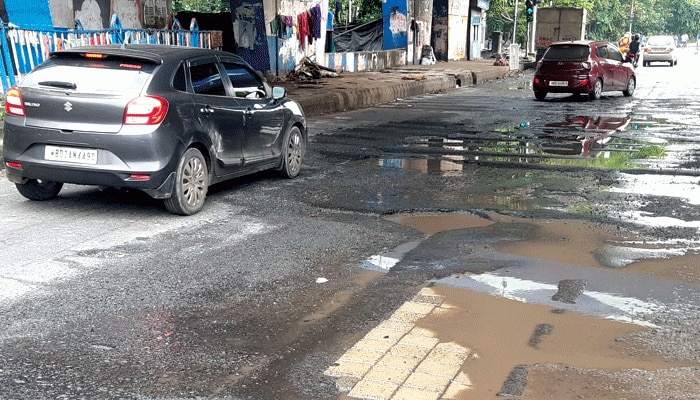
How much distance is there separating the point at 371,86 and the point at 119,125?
1622 cm

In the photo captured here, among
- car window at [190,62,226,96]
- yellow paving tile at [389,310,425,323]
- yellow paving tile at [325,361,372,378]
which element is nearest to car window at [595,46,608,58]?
car window at [190,62,226,96]

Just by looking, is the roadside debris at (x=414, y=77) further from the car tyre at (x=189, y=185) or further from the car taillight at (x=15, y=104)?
the car taillight at (x=15, y=104)

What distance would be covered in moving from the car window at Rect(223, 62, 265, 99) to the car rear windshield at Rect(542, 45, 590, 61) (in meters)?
15.6

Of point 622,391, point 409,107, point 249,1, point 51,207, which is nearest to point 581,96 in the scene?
point 409,107

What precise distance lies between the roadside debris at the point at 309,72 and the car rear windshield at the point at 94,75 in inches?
667

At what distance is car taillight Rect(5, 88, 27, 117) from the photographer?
7.36m

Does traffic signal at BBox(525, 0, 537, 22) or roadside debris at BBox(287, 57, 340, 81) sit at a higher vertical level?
traffic signal at BBox(525, 0, 537, 22)

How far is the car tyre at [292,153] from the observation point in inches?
376

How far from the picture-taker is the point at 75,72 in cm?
736

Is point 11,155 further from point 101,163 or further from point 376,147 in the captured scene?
point 376,147

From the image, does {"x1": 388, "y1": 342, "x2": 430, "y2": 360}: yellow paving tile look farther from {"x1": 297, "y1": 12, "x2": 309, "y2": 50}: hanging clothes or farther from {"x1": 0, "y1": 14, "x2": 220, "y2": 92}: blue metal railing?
{"x1": 297, "y1": 12, "x2": 309, "y2": 50}: hanging clothes

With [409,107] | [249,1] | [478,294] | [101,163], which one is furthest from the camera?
[249,1]

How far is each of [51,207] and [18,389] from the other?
13.9 ft

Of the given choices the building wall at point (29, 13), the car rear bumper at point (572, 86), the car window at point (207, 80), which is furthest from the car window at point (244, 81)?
the car rear bumper at point (572, 86)
